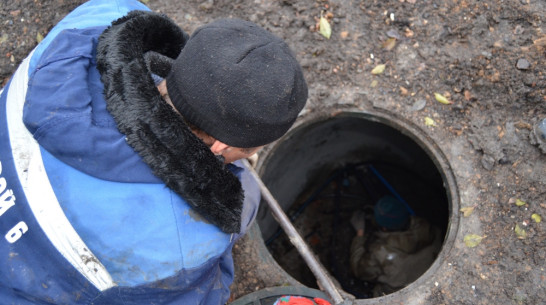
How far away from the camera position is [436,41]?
9.04 ft

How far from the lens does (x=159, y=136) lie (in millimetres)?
1362

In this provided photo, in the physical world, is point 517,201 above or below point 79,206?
below

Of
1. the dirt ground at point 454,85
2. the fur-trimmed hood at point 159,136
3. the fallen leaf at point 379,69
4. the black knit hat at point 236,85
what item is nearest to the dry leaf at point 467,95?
the dirt ground at point 454,85

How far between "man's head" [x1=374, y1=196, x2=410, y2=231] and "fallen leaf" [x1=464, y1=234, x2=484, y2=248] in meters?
1.42

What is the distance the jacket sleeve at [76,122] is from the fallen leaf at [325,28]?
1673mm

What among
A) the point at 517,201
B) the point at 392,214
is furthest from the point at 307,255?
the point at 392,214

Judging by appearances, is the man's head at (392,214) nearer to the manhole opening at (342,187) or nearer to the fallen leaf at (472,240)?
the manhole opening at (342,187)

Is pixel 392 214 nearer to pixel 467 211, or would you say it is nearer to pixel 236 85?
pixel 467 211

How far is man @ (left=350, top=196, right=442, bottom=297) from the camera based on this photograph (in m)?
3.34

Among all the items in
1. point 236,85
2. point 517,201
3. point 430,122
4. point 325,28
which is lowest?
point 517,201

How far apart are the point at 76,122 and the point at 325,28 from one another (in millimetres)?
1853

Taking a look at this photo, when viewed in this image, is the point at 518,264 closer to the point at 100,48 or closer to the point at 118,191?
the point at 118,191

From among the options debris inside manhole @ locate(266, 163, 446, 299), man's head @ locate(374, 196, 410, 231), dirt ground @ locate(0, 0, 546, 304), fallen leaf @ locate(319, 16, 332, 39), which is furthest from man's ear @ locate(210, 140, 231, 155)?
man's head @ locate(374, 196, 410, 231)

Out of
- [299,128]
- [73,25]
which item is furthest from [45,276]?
[299,128]
